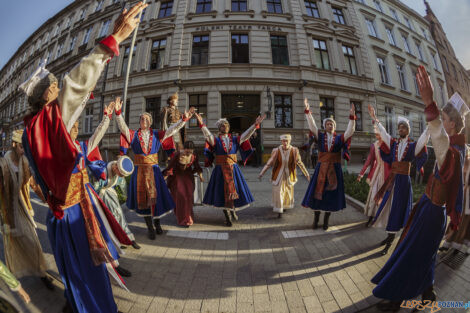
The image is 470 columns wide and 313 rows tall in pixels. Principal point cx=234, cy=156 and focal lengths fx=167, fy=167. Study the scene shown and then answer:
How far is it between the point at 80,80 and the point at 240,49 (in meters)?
11.6

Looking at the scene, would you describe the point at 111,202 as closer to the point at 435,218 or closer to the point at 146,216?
the point at 146,216

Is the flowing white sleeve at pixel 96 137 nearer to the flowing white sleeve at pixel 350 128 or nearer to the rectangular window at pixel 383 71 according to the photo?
the flowing white sleeve at pixel 350 128

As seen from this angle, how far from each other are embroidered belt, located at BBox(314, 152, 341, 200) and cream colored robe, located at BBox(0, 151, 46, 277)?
3188mm

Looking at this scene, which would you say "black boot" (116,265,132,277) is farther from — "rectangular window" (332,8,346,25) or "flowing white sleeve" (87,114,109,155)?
"rectangular window" (332,8,346,25)

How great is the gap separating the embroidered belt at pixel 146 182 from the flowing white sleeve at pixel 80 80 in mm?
1821

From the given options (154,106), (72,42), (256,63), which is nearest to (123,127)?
(72,42)

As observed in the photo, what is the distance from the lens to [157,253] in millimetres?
1689

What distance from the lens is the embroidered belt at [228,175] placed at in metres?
3.06

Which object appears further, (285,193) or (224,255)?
(285,193)

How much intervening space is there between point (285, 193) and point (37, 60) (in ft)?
16.4

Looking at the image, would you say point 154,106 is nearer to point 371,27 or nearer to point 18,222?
point 18,222

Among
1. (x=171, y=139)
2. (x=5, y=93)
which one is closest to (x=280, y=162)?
(x=171, y=139)

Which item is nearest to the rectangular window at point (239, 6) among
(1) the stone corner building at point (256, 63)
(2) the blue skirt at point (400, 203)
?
(1) the stone corner building at point (256, 63)

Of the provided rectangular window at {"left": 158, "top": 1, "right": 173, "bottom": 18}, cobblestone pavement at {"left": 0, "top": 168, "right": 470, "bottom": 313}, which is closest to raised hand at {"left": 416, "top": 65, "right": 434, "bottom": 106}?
cobblestone pavement at {"left": 0, "top": 168, "right": 470, "bottom": 313}
